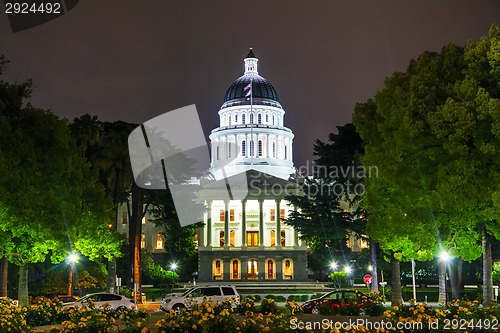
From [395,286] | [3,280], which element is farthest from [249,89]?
[3,280]

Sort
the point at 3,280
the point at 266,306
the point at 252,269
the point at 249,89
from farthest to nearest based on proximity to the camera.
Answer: the point at 249,89 < the point at 252,269 < the point at 3,280 < the point at 266,306

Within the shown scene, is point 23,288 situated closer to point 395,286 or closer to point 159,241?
point 395,286

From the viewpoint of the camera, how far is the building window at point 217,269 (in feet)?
316

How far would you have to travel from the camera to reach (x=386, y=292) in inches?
2137

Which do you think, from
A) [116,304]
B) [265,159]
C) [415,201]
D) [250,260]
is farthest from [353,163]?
[265,159]

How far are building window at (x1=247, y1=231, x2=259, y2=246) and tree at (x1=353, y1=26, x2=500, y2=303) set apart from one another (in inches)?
2563

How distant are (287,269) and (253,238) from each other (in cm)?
712

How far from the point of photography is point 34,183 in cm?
3278

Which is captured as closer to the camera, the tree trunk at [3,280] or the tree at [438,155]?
the tree at [438,155]

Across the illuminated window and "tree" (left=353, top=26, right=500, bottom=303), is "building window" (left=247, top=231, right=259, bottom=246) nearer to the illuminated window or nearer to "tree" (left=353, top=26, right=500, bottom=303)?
the illuminated window

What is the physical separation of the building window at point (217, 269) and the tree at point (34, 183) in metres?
60.8

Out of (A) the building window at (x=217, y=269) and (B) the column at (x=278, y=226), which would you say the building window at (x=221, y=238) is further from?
(B) the column at (x=278, y=226)

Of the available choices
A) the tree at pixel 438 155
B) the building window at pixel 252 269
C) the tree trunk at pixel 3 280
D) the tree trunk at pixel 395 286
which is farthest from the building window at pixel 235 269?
the tree at pixel 438 155

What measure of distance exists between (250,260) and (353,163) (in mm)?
52080
